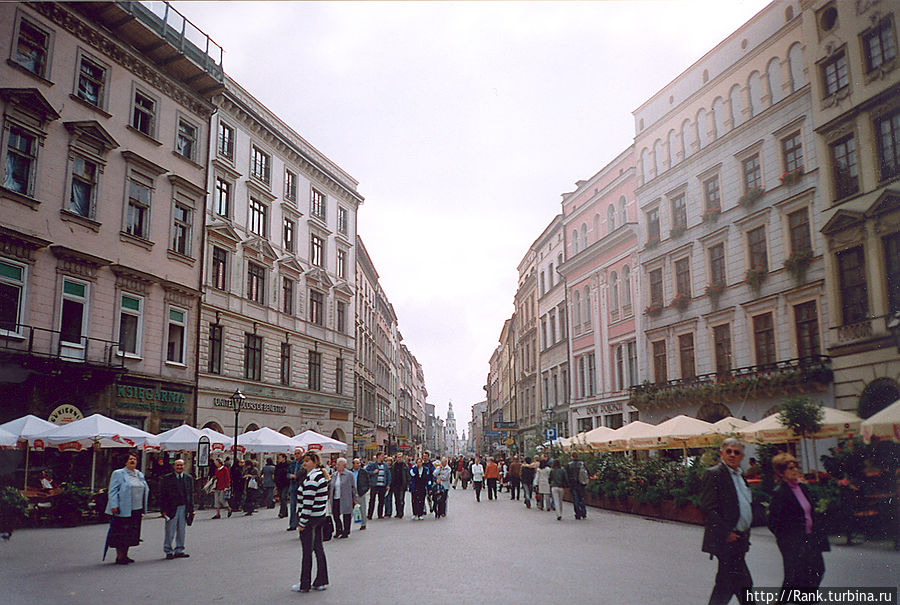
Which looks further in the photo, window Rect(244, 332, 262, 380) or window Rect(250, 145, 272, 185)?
window Rect(250, 145, 272, 185)

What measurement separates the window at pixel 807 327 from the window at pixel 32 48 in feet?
66.5

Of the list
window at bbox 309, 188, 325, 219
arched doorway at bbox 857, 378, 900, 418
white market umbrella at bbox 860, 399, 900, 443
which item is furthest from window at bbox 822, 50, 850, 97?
window at bbox 309, 188, 325, 219

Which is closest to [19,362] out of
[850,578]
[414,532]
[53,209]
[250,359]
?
[53,209]

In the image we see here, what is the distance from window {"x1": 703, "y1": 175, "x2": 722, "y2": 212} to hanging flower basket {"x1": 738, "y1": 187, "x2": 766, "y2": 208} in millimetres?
1456

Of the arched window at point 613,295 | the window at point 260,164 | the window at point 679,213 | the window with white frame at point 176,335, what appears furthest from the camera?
the arched window at point 613,295

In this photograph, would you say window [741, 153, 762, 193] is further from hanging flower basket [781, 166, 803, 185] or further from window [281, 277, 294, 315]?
window [281, 277, 294, 315]

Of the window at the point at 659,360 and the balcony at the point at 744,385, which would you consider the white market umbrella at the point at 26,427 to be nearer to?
the balcony at the point at 744,385

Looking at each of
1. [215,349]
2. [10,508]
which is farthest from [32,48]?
[215,349]

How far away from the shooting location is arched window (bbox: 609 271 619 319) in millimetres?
36094

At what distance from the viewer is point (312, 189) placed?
42125 mm

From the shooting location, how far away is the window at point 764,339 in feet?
63.8

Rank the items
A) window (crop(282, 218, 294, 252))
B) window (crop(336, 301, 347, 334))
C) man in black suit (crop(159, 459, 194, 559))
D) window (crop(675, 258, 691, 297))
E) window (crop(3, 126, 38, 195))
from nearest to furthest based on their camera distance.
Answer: man in black suit (crop(159, 459, 194, 559)) < window (crop(3, 126, 38, 195)) < window (crop(675, 258, 691, 297)) < window (crop(282, 218, 294, 252)) < window (crop(336, 301, 347, 334))

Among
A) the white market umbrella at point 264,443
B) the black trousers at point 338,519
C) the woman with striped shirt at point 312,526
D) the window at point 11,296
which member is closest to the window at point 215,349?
the white market umbrella at point 264,443

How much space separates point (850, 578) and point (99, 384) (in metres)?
21.5
